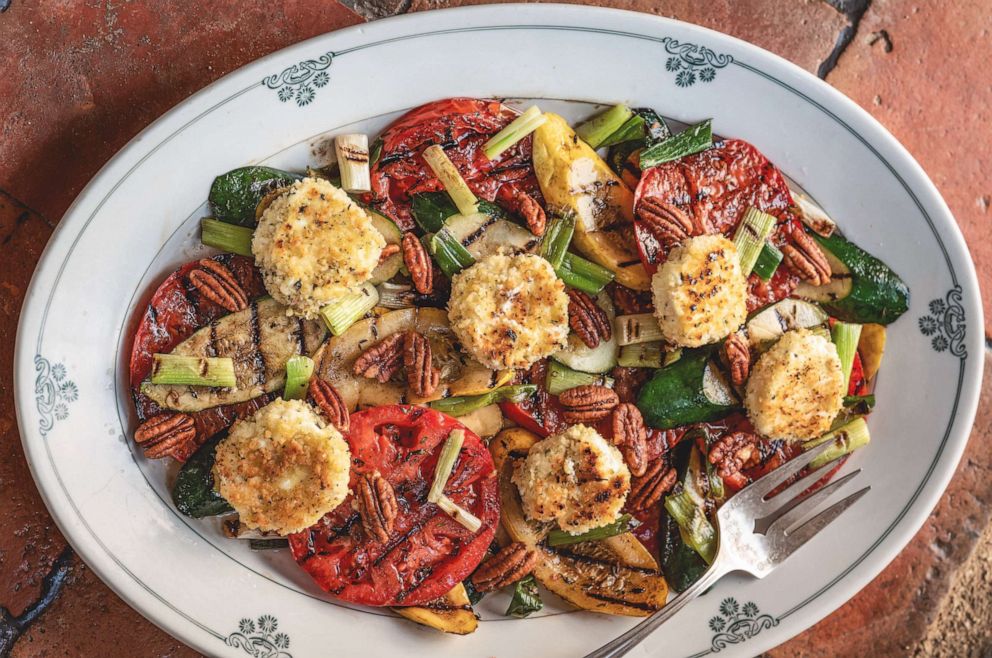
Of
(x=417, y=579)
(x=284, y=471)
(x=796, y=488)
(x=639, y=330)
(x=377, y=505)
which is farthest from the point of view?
(x=796, y=488)

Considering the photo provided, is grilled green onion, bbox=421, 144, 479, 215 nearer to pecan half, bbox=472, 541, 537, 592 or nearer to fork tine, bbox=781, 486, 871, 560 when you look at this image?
pecan half, bbox=472, 541, 537, 592

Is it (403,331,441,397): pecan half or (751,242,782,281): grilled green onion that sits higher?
(751,242,782,281): grilled green onion

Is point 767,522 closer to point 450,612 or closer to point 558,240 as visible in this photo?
point 450,612

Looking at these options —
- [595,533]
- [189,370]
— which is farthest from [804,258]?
[189,370]

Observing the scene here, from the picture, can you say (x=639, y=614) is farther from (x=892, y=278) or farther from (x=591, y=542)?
(x=892, y=278)

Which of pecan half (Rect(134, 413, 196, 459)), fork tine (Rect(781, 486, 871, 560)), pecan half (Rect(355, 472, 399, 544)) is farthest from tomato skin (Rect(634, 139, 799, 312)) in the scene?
pecan half (Rect(134, 413, 196, 459))
